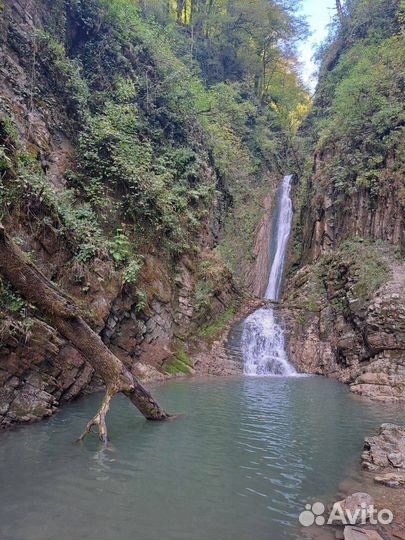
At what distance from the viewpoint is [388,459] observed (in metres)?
6.22

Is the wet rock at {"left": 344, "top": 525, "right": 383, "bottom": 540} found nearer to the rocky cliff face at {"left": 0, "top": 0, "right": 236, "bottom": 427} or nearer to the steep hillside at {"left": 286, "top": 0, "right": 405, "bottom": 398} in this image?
the rocky cliff face at {"left": 0, "top": 0, "right": 236, "bottom": 427}

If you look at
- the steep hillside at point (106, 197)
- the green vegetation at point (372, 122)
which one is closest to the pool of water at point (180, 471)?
the steep hillside at point (106, 197)

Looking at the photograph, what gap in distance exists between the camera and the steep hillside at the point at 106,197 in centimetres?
955

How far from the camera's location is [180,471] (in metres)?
5.84

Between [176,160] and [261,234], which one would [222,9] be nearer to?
[261,234]

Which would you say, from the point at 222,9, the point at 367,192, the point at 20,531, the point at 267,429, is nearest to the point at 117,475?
the point at 20,531

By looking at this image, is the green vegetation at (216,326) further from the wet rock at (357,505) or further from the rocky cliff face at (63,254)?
the wet rock at (357,505)

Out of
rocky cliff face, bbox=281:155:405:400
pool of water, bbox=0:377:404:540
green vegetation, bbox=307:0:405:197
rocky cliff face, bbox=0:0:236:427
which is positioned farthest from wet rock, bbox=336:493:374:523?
green vegetation, bbox=307:0:405:197

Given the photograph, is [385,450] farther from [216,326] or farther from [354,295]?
[216,326]

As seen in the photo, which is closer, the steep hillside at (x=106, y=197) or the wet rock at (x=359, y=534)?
the wet rock at (x=359, y=534)

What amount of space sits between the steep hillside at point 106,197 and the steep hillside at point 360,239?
4.24 meters

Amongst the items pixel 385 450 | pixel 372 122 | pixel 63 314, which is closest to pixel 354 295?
pixel 372 122

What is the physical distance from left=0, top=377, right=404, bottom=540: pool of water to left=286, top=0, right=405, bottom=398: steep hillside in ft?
16.4

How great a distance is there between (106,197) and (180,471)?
1140 centimetres
